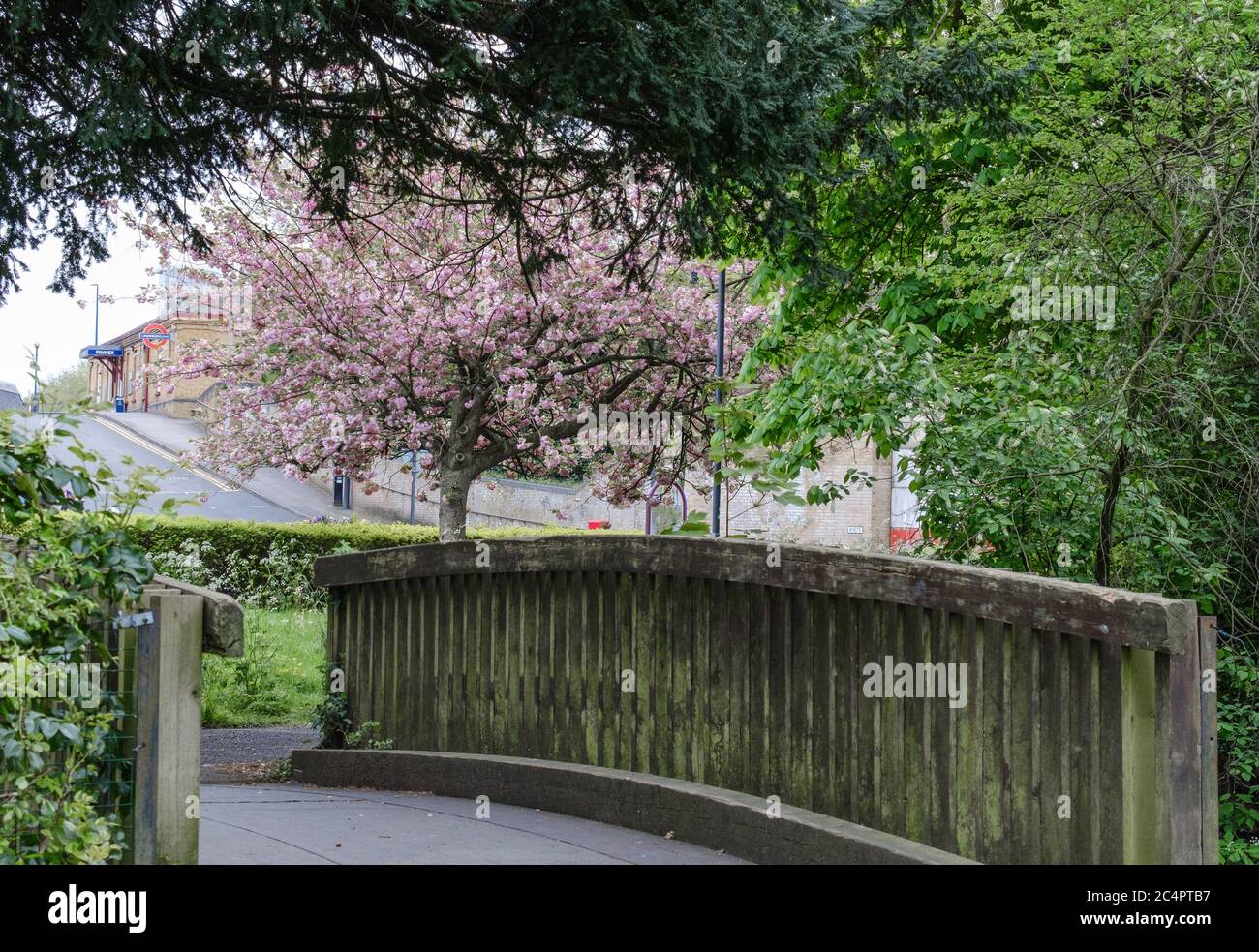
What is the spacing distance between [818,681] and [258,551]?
66.2 ft

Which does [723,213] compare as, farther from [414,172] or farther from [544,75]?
[414,172]

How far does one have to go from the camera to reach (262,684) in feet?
44.2

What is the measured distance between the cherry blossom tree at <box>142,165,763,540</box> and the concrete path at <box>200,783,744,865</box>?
955 cm

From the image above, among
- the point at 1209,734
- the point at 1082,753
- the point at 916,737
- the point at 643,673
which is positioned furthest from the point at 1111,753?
the point at 643,673

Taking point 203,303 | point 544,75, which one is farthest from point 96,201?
point 203,303

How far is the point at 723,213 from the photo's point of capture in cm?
878

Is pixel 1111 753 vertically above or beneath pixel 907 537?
beneath

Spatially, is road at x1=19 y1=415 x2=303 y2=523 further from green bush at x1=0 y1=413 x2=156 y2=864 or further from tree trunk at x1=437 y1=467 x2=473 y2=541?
green bush at x1=0 y1=413 x2=156 y2=864

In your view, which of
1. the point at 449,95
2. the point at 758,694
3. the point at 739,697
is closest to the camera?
the point at 758,694

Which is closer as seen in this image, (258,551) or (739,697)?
(739,697)

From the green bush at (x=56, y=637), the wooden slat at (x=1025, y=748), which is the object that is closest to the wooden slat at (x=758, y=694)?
the wooden slat at (x=1025, y=748)

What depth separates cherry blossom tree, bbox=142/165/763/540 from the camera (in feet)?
54.4

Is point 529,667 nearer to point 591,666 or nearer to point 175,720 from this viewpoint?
point 591,666

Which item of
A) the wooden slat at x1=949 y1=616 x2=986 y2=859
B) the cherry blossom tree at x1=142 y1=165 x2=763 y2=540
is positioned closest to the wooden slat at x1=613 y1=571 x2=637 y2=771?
the wooden slat at x1=949 y1=616 x2=986 y2=859
